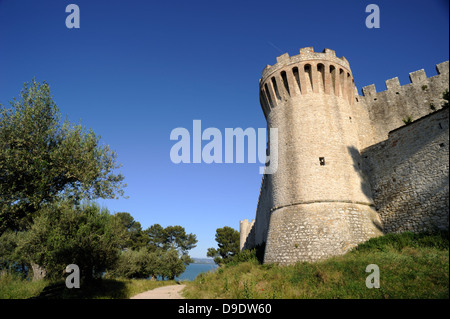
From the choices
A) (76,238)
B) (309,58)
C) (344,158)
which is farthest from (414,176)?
(76,238)

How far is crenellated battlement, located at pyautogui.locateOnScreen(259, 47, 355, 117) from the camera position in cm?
1530

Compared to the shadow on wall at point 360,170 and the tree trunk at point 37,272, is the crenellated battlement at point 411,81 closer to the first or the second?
the shadow on wall at point 360,170

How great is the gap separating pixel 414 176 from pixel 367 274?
22.1ft

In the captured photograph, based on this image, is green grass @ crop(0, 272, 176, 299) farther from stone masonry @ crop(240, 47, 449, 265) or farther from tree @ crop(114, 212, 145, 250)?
tree @ crop(114, 212, 145, 250)

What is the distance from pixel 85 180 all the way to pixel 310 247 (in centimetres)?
1204

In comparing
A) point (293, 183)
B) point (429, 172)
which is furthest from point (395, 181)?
point (293, 183)

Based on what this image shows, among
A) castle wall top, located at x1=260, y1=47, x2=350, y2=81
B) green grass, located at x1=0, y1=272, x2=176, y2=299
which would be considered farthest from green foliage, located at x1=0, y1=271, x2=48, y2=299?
castle wall top, located at x1=260, y1=47, x2=350, y2=81

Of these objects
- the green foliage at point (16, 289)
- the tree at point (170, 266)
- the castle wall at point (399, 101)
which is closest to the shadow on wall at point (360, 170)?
the castle wall at point (399, 101)

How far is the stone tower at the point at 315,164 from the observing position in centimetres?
1221

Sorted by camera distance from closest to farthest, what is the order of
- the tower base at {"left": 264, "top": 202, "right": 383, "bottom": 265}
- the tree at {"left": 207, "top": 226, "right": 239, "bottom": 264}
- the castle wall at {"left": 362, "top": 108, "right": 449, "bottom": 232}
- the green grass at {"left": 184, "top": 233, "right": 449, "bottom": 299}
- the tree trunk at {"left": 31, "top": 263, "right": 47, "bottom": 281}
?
1. the green grass at {"left": 184, "top": 233, "right": 449, "bottom": 299}
2. the castle wall at {"left": 362, "top": 108, "right": 449, "bottom": 232}
3. the tower base at {"left": 264, "top": 202, "right": 383, "bottom": 265}
4. the tree trunk at {"left": 31, "top": 263, "right": 47, "bottom": 281}
5. the tree at {"left": 207, "top": 226, "right": 239, "bottom": 264}

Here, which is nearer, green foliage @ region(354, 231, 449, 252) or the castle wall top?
green foliage @ region(354, 231, 449, 252)

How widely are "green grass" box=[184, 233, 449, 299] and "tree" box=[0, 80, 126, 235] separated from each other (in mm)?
8221

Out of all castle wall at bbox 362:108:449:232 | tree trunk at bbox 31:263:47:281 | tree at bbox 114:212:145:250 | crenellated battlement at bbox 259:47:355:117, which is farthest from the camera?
tree at bbox 114:212:145:250
